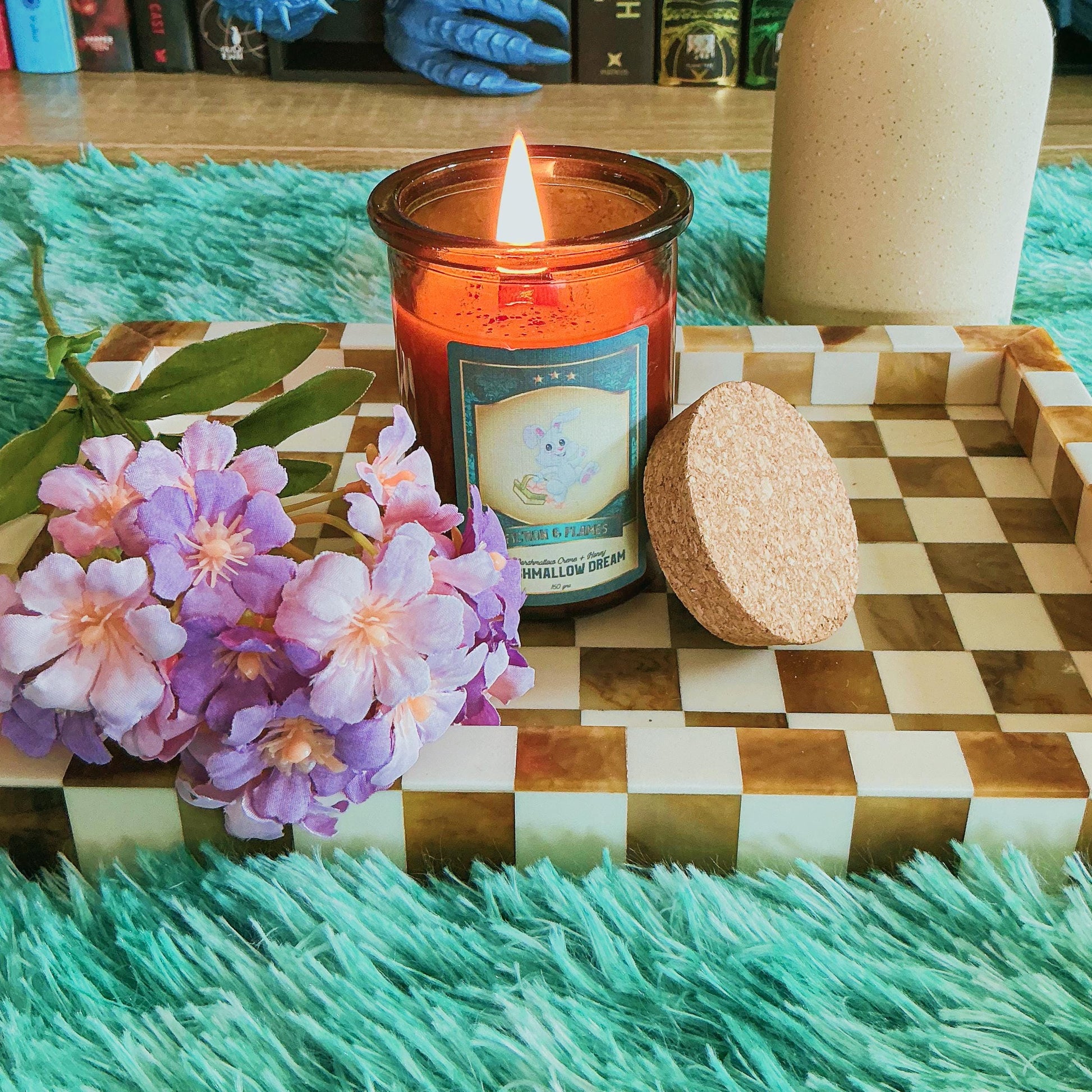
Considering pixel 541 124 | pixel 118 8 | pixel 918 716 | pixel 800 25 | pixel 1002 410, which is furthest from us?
pixel 118 8

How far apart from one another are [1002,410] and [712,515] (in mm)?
279

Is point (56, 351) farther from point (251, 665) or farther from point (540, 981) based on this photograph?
point (540, 981)

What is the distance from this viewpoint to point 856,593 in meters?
0.52

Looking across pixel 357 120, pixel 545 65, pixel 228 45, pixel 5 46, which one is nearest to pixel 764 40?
pixel 545 65

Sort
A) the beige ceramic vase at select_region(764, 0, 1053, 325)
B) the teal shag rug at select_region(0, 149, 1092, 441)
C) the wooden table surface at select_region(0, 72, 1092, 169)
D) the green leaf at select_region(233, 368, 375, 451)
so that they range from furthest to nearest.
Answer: the wooden table surface at select_region(0, 72, 1092, 169), the teal shag rug at select_region(0, 149, 1092, 441), the beige ceramic vase at select_region(764, 0, 1053, 325), the green leaf at select_region(233, 368, 375, 451)

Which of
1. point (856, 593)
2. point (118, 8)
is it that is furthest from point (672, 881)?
point (118, 8)

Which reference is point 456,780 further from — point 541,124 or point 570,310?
point 541,124

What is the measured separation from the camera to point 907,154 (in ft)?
2.50

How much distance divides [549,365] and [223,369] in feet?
0.36

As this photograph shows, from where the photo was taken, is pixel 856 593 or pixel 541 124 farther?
pixel 541 124

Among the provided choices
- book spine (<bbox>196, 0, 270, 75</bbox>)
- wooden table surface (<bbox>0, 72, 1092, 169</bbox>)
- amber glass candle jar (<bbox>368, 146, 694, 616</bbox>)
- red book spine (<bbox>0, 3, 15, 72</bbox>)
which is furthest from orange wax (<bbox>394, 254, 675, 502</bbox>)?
red book spine (<bbox>0, 3, 15, 72</bbox>)

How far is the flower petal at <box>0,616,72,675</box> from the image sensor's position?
1.13ft

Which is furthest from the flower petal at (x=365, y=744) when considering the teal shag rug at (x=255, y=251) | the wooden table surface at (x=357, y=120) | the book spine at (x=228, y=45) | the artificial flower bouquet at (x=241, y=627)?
the book spine at (x=228, y=45)

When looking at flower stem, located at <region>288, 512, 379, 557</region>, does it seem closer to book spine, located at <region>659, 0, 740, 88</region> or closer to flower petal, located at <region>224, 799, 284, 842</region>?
flower petal, located at <region>224, 799, 284, 842</region>
